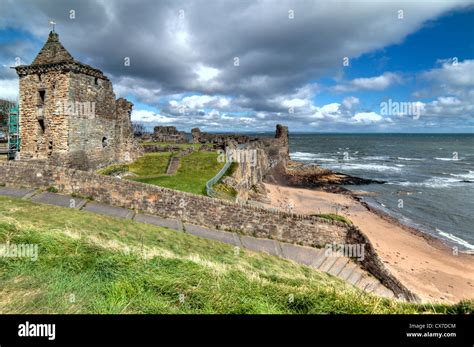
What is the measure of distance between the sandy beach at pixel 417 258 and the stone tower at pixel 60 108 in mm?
20318

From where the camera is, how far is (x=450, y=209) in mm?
32375

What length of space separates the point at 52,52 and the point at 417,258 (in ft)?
89.0

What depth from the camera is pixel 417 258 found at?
794 inches

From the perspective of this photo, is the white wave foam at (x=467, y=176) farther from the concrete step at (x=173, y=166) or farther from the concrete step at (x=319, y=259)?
the concrete step at (x=173, y=166)

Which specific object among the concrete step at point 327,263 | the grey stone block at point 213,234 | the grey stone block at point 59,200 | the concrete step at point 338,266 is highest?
the grey stone block at point 59,200

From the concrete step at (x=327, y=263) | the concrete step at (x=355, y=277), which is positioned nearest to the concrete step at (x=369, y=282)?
the concrete step at (x=355, y=277)

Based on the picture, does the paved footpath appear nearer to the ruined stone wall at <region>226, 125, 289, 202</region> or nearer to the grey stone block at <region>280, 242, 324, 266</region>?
the grey stone block at <region>280, 242, 324, 266</region>

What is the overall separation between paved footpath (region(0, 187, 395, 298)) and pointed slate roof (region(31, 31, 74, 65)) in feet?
26.6

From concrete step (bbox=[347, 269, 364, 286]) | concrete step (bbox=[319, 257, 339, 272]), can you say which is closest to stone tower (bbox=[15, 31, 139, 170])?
concrete step (bbox=[319, 257, 339, 272])

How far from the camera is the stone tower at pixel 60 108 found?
16.8 m

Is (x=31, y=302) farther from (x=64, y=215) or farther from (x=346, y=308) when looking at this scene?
(x=64, y=215)

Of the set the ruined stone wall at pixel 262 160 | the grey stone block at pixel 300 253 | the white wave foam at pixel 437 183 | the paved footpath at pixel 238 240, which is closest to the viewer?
the paved footpath at pixel 238 240
